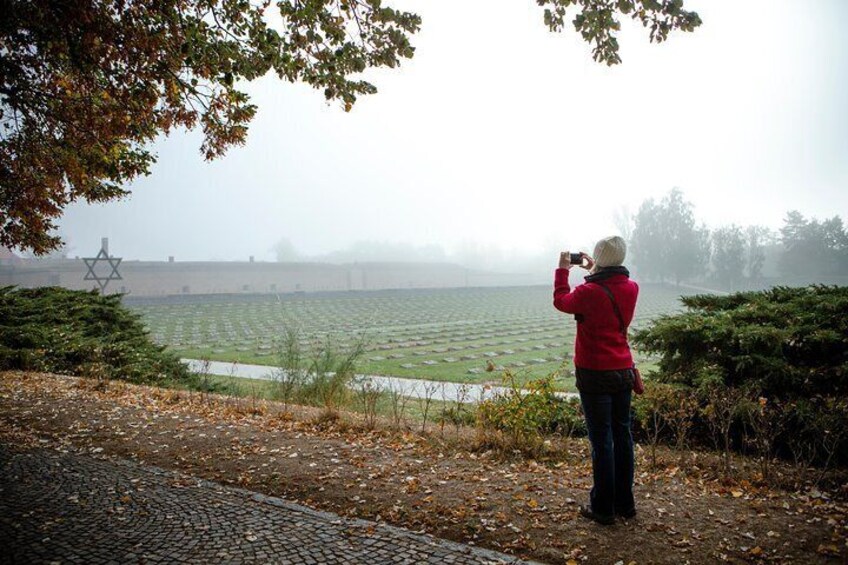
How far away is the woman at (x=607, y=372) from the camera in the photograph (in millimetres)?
3318

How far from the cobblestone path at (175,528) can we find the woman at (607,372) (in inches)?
35.7

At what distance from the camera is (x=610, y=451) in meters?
3.35

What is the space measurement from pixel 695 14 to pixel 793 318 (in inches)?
150

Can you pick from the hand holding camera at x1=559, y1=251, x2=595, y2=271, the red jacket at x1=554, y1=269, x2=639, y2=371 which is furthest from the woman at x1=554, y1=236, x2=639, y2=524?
the hand holding camera at x1=559, y1=251, x2=595, y2=271

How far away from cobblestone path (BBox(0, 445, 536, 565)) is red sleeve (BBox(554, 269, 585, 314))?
1.63 m

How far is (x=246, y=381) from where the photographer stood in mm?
12336

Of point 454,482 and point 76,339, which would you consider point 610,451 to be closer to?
point 454,482

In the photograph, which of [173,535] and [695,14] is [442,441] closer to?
[173,535]

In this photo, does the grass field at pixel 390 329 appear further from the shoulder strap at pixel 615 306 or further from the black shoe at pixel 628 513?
the shoulder strap at pixel 615 306

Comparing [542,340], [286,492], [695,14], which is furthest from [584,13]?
[542,340]

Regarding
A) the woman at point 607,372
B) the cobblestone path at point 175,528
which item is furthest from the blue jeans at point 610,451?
the cobblestone path at point 175,528

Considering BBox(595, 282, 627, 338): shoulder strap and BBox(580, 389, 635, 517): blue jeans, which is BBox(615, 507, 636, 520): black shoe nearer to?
BBox(580, 389, 635, 517): blue jeans

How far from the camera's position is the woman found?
332 cm

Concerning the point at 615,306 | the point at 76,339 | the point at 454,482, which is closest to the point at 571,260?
the point at 615,306
